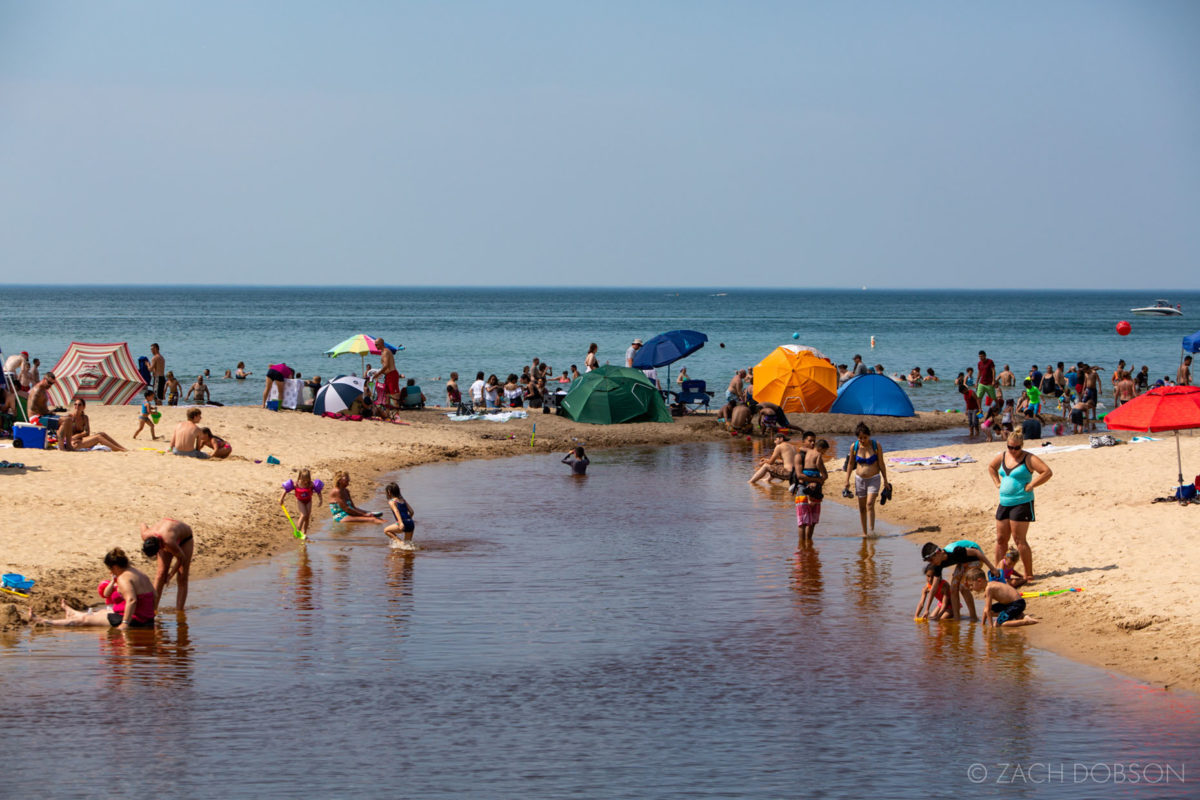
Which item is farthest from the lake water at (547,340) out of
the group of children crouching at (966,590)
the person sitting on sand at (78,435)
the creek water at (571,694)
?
the creek water at (571,694)

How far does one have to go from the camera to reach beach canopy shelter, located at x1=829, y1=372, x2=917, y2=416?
32750 mm

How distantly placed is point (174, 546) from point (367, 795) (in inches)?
222

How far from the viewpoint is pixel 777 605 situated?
43.7ft

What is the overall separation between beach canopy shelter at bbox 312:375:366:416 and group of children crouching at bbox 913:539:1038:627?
64.0 feet

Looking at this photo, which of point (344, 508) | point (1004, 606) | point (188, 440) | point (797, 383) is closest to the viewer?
point (1004, 606)

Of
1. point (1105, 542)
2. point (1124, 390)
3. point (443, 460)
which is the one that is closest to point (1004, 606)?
point (1105, 542)

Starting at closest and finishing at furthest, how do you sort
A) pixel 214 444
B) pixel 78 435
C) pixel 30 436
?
pixel 30 436 < pixel 78 435 < pixel 214 444

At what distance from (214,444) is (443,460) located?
5731 millimetres

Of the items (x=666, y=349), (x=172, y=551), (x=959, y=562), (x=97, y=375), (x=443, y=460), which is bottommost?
(x=443, y=460)

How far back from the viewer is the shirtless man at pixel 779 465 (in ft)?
70.4

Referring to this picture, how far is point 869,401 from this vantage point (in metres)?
32.9

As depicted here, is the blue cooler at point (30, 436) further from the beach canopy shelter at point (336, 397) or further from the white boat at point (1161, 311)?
the white boat at point (1161, 311)

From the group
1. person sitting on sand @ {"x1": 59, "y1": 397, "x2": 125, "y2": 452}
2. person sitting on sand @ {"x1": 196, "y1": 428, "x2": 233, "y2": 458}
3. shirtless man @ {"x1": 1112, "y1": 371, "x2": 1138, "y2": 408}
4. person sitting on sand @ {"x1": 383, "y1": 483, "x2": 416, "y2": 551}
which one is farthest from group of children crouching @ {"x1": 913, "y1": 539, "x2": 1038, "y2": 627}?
shirtless man @ {"x1": 1112, "y1": 371, "x2": 1138, "y2": 408}

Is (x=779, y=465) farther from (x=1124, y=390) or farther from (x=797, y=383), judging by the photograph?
(x=1124, y=390)
